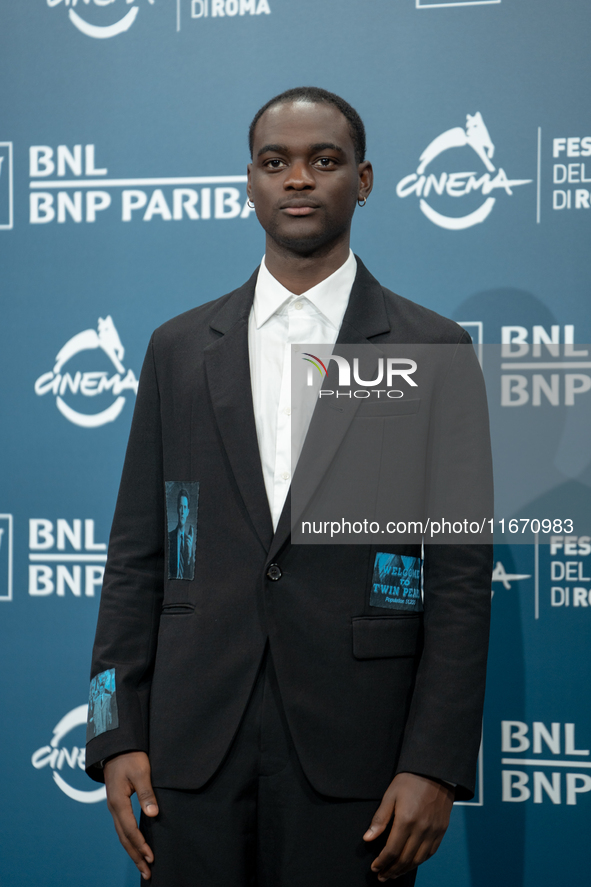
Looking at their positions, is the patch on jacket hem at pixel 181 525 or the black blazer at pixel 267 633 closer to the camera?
the black blazer at pixel 267 633

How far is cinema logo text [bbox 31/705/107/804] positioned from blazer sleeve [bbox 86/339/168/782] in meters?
0.89

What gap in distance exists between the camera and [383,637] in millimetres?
1283

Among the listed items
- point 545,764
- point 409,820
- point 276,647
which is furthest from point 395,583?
point 545,764

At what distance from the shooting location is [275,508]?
1.30 m

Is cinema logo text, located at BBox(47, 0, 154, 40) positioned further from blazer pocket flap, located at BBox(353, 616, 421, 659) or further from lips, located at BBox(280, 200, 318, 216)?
blazer pocket flap, located at BBox(353, 616, 421, 659)

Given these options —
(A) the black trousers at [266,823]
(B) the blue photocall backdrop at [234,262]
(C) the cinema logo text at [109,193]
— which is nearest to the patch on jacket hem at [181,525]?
(A) the black trousers at [266,823]

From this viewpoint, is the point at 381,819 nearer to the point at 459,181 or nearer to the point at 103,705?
the point at 103,705

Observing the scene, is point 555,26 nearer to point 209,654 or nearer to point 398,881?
point 209,654

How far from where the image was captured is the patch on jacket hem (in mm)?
1354

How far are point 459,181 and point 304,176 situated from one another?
0.76 meters

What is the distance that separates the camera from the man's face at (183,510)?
1.37 meters

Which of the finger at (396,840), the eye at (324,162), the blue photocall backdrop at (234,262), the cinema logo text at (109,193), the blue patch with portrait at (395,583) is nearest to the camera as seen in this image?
the finger at (396,840)

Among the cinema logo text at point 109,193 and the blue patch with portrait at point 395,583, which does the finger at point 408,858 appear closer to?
the blue patch with portrait at point 395,583

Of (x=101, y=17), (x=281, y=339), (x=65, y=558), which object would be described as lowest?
(x=65, y=558)
